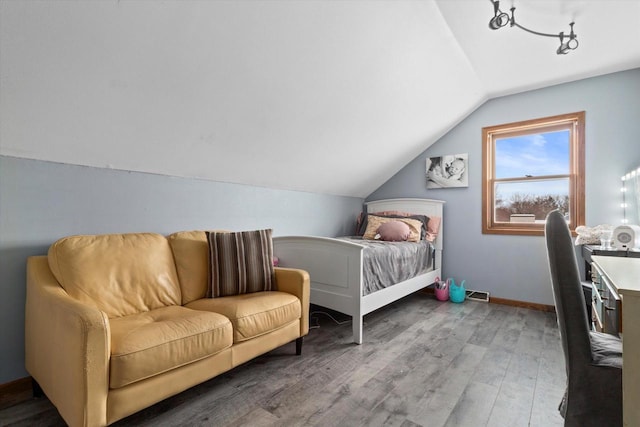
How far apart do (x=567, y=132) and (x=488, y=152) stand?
776mm

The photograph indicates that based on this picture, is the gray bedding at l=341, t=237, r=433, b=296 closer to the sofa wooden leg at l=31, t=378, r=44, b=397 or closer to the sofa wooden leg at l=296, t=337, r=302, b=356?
the sofa wooden leg at l=296, t=337, r=302, b=356

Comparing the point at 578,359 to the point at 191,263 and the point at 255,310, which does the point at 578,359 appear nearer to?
the point at 255,310

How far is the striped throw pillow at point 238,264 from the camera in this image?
2166mm

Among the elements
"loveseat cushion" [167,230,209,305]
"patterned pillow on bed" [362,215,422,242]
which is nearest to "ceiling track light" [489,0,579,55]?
"patterned pillow on bed" [362,215,422,242]

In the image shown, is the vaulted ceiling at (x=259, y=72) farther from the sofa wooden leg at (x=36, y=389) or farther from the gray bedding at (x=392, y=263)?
the sofa wooden leg at (x=36, y=389)

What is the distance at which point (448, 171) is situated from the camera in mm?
4000

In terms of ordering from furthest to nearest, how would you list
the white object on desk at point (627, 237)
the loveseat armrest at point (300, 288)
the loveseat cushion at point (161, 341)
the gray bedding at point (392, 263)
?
1. the gray bedding at point (392, 263)
2. the white object on desk at point (627, 237)
3. the loveseat armrest at point (300, 288)
4. the loveseat cushion at point (161, 341)

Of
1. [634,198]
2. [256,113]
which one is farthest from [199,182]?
[634,198]

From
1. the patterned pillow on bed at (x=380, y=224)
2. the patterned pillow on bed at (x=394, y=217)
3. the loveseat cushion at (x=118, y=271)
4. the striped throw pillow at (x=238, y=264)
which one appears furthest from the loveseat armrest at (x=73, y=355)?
the patterned pillow on bed at (x=394, y=217)

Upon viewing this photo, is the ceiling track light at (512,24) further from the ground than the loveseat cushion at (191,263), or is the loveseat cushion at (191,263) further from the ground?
the ceiling track light at (512,24)

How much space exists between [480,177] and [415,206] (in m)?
0.85

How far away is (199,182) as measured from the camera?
265 centimetres

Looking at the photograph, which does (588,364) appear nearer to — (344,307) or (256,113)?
(344,307)

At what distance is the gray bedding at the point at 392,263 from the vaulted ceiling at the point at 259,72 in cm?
113
